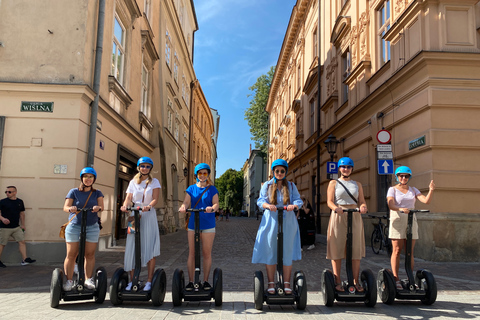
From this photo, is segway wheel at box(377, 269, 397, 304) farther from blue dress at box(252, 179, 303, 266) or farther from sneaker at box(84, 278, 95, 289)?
sneaker at box(84, 278, 95, 289)

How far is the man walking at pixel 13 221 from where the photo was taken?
8070mm

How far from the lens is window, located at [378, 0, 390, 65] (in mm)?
12346

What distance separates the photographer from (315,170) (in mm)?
21266

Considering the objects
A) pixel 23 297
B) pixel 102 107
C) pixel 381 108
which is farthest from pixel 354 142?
pixel 23 297

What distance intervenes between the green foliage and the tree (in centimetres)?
4995

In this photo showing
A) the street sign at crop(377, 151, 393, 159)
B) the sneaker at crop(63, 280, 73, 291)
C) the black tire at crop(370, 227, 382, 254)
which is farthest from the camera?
the black tire at crop(370, 227, 382, 254)

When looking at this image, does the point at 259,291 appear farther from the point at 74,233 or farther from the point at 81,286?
the point at 74,233

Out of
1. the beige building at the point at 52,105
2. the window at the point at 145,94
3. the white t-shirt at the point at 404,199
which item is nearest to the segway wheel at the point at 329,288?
the white t-shirt at the point at 404,199

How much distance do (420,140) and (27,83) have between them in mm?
8787

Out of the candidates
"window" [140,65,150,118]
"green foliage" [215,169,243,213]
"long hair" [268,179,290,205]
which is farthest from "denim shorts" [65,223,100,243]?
"green foliage" [215,169,243,213]

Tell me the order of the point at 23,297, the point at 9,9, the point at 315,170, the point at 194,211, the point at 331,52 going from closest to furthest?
the point at 194,211 < the point at 23,297 < the point at 9,9 < the point at 331,52 < the point at 315,170

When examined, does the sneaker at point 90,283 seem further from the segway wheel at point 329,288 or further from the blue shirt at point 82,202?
the segway wheel at point 329,288

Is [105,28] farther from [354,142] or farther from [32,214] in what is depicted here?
[354,142]

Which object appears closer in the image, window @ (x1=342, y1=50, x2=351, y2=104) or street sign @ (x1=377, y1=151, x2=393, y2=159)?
street sign @ (x1=377, y1=151, x2=393, y2=159)
